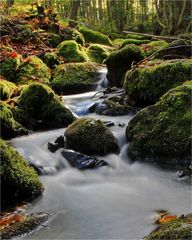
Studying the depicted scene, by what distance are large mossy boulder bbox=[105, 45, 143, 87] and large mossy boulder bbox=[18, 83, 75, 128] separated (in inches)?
110

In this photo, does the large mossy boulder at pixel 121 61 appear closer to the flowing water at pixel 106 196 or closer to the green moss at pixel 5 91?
the green moss at pixel 5 91

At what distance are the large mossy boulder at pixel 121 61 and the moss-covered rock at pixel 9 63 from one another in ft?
8.74

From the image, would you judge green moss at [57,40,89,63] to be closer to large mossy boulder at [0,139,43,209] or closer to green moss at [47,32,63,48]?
green moss at [47,32,63,48]

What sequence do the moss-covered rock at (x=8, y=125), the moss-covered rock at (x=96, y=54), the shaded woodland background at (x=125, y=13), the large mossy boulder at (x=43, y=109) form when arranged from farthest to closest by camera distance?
the shaded woodland background at (x=125, y=13) → the moss-covered rock at (x=96, y=54) → the large mossy boulder at (x=43, y=109) → the moss-covered rock at (x=8, y=125)

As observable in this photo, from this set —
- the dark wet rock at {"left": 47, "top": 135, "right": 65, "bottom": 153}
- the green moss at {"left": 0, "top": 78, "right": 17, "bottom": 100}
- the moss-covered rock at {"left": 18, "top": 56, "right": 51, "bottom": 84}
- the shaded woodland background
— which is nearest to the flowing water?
the dark wet rock at {"left": 47, "top": 135, "right": 65, "bottom": 153}

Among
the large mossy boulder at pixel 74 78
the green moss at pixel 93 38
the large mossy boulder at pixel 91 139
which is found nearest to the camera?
the large mossy boulder at pixel 91 139

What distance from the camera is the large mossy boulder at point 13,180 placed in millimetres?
4215

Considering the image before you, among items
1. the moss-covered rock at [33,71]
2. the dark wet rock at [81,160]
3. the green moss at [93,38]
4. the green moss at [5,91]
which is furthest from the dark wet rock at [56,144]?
the green moss at [93,38]

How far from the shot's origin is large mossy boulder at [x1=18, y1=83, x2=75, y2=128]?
7.52 metres

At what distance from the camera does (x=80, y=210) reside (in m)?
4.27

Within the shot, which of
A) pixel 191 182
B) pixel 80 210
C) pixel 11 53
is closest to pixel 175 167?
pixel 191 182

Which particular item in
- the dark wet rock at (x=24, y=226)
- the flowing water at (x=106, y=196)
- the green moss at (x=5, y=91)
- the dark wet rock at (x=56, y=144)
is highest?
the green moss at (x=5, y=91)

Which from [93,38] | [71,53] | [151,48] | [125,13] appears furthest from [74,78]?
[125,13]

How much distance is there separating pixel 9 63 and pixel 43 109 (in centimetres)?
369
